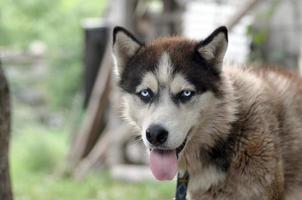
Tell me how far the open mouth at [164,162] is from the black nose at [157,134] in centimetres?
15

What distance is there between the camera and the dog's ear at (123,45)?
16.5 ft

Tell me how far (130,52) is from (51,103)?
53.9 ft

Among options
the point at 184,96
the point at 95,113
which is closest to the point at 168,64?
the point at 184,96

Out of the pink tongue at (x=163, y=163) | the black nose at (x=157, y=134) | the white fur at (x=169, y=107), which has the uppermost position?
the white fur at (x=169, y=107)

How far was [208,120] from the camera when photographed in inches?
192

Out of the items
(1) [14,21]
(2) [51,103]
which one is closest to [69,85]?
(2) [51,103]

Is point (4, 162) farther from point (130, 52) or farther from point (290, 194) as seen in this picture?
point (290, 194)

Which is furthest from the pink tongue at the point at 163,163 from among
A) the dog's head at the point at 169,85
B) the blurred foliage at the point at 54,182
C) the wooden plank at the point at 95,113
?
the wooden plank at the point at 95,113

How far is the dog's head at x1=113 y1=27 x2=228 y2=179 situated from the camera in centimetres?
456

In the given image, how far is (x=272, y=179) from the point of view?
475 cm

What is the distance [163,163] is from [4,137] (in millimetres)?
1427

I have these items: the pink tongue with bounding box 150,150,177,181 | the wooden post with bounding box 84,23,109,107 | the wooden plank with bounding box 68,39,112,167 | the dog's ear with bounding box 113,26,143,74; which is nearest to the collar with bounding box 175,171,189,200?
the pink tongue with bounding box 150,150,177,181

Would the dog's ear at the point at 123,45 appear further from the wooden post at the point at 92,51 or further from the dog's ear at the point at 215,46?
the wooden post at the point at 92,51

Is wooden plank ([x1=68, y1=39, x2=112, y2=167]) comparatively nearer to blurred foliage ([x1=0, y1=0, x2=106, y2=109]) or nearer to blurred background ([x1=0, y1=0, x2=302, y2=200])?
blurred background ([x1=0, y1=0, x2=302, y2=200])
